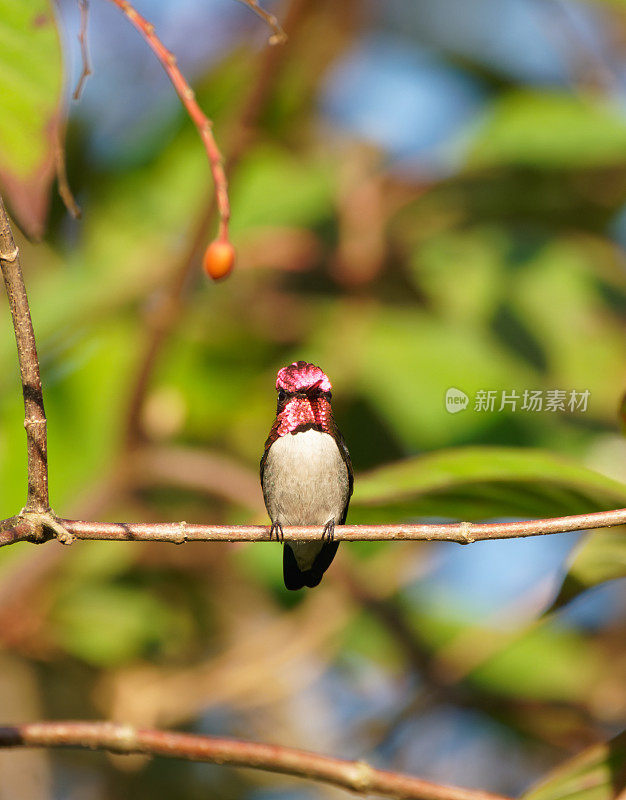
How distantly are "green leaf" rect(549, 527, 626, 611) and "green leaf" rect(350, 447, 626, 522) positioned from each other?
0.21 feet

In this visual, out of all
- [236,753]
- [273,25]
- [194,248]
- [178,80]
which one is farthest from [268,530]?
[194,248]

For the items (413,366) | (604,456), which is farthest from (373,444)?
(604,456)

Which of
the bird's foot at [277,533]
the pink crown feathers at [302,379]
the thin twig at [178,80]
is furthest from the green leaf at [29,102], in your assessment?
the bird's foot at [277,533]

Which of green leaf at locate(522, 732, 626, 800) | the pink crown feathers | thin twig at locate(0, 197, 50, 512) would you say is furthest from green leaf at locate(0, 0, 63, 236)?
green leaf at locate(522, 732, 626, 800)

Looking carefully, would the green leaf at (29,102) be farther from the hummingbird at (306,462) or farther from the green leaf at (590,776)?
the green leaf at (590,776)

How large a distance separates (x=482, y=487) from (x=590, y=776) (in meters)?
0.61

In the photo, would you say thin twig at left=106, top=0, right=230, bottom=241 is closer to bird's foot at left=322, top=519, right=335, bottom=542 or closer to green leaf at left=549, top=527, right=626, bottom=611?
bird's foot at left=322, top=519, right=335, bottom=542

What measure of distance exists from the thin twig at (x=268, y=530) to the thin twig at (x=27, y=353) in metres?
0.06

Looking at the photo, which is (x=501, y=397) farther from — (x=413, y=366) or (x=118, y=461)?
(x=118, y=461)

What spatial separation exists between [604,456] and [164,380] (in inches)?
56.7

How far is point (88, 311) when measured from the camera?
3293mm

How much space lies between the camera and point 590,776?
70.4 inches

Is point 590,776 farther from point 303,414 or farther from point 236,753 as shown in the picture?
point 303,414

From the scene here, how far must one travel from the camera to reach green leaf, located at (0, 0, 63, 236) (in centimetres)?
137
